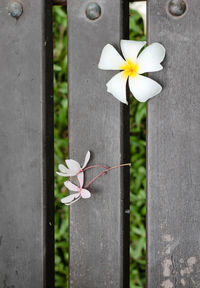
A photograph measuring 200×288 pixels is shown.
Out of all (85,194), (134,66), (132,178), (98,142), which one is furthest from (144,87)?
(132,178)

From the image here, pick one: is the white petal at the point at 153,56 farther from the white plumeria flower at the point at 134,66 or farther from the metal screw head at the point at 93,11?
the metal screw head at the point at 93,11

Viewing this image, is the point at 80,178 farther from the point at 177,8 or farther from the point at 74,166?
the point at 177,8

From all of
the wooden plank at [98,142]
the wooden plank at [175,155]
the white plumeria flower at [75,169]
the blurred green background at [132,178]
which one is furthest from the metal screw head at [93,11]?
→ the blurred green background at [132,178]

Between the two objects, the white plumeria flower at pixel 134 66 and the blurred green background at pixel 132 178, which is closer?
the white plumeria flower at pixel 134 66

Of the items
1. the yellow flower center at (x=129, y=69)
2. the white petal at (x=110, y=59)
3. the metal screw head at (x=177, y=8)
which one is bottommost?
the yellow flower center at (x=129, y=69)

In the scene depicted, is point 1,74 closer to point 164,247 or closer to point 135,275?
point 164,247

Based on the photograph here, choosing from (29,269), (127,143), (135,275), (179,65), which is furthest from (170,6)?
(135,275)

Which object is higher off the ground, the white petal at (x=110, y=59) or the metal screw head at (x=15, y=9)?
the metal screw head at (x=15, y=9)

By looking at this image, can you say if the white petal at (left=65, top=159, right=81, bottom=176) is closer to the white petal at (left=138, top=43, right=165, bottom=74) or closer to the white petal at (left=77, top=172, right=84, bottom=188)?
the white petal at (left=77, top=172, right=84, bottom=188)
